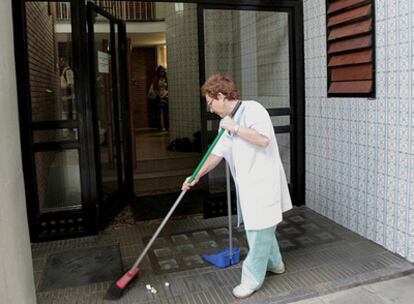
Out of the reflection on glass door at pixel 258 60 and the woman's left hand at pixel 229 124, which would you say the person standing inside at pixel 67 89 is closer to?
the reflection on glass door at pixel 258 60

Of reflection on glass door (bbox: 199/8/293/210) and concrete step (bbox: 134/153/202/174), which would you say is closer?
reflection on glass door (bbox: 199/8/293/210)

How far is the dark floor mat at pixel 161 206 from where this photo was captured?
16.3 ft

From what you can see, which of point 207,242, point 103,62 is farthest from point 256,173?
point 103,62

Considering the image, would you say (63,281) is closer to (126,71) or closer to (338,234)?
(338,234)

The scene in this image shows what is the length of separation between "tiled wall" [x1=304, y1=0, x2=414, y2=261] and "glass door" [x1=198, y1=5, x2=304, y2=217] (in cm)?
18

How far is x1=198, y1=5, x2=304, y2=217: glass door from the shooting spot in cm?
461

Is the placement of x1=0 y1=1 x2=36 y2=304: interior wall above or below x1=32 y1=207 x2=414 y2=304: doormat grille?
above

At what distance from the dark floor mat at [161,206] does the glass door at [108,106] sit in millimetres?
234

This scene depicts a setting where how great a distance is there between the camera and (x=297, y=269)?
3.35m

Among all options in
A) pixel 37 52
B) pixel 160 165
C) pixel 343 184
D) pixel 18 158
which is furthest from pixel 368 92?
pixel 160 165

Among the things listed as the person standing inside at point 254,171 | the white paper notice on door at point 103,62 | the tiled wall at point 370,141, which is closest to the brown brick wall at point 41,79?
the white paper notice on door at point 103,62

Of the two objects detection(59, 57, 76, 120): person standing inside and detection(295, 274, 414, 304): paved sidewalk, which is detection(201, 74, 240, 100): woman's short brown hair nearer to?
detection(295, 274, 414, 304): paved sidewalk

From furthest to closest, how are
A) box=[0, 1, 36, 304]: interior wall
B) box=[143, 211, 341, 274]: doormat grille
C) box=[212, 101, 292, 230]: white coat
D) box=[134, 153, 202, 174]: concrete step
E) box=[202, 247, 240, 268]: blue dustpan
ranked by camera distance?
box=[134, 153, 202, 174]: concrete step → box=[143, 211, 341, 274]: doormat grille → box=[202, 247, 240, 268]: blue dustpan → box=[212, 101, 292, 230]: white coat → box=[0, 1, 36, 304]: interior wall

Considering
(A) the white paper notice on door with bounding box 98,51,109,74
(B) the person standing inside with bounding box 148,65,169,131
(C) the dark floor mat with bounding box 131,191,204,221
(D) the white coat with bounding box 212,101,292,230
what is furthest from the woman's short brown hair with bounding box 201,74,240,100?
(B) the person standing inside with bounding box 148,65,169,131
